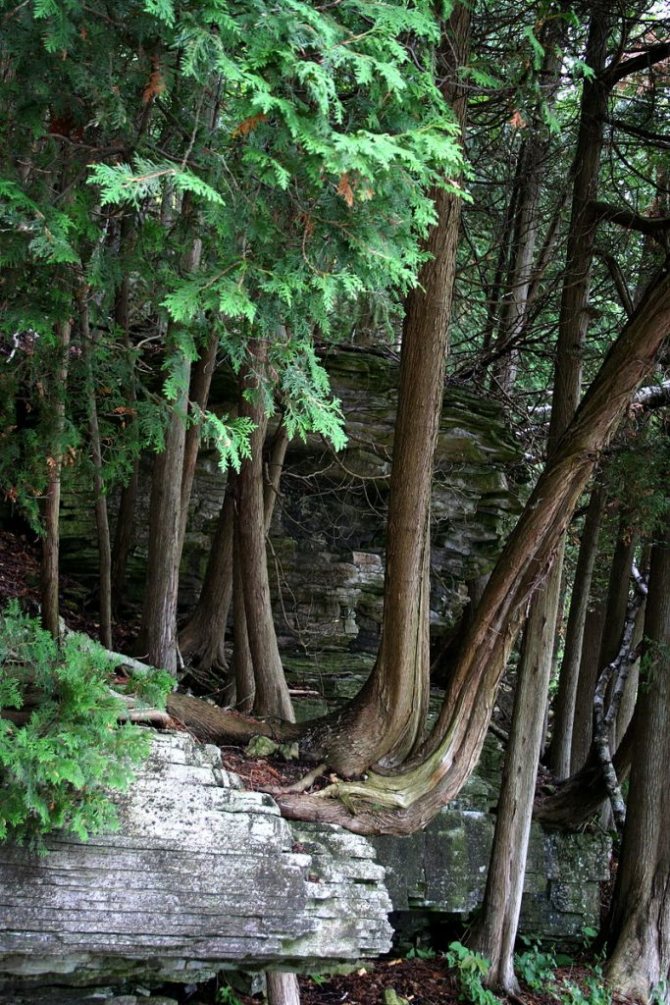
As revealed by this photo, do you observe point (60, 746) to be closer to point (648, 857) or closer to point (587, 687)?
point (648, 857)

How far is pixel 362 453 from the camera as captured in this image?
8.11 meters

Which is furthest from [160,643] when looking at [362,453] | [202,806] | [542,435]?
[542,435]

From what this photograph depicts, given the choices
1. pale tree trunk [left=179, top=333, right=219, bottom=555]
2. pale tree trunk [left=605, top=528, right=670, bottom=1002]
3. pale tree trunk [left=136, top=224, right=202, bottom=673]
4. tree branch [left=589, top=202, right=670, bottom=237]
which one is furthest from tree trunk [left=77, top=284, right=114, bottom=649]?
pale tree trunk [left=605, top=528, right=670, bottom=1002]

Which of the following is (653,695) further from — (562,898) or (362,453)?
(362,453)

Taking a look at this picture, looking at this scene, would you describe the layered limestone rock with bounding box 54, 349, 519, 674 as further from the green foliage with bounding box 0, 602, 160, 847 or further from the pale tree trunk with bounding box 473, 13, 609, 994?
the green foliage with bounding box 0, 602, 160, 847

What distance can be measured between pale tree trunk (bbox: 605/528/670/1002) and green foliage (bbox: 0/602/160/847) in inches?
189

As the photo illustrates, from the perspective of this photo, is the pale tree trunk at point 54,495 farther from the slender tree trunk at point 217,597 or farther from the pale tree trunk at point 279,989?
the pale tree trunk at point 279,989

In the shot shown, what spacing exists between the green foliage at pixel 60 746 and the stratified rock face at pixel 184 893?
8.2 inches

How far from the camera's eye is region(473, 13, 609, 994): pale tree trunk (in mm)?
6703

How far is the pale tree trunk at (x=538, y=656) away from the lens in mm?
6703

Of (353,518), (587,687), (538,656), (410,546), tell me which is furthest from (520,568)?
(587,687)

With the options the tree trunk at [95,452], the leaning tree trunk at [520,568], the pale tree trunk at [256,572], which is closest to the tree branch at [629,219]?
the leaning tree trunk at [520,568]

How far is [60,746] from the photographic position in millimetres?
3646

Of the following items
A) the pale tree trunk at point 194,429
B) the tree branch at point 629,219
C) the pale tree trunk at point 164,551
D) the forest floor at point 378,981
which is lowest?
the forest floor at point 378,981
